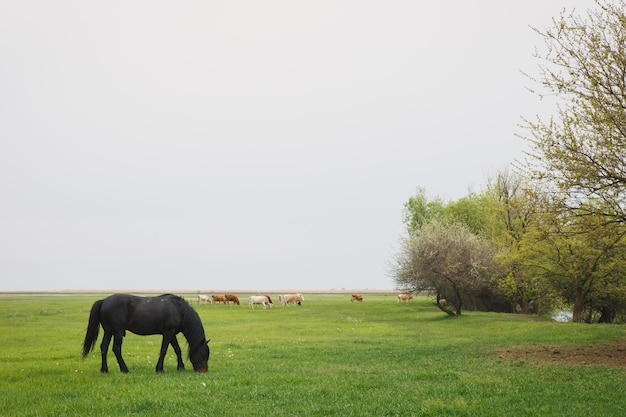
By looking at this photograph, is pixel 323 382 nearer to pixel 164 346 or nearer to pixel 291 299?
pixel 164 346

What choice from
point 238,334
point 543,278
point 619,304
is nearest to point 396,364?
point 238,334

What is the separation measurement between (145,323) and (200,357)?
6.63 feet

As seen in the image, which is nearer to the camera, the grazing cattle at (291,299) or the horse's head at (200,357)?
the horse's head at (200,357)

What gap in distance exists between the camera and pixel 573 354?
2150 centimetres

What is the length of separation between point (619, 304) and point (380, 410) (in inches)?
1723

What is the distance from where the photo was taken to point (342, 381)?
14.6 m

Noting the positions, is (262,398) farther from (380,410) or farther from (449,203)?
(449,203)

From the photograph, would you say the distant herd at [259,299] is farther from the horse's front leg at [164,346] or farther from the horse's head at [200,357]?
the horse's head at [200,357]

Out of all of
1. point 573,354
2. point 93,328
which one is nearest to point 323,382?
point 93,328

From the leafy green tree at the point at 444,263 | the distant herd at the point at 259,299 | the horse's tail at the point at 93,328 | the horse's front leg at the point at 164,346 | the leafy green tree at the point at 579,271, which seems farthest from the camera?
the distant herd at the point at 259,299

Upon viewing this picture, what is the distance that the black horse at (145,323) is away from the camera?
1680cm

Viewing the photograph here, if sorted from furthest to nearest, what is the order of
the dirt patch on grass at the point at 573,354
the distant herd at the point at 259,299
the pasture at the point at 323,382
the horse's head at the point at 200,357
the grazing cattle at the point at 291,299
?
the grazing cattle at the point at 291,299
the distant herd at the point at 259,299
the dirt patch on grass at the point at 573,354
the horse's head at the point at 200,357
the pasture at the point at 323,382

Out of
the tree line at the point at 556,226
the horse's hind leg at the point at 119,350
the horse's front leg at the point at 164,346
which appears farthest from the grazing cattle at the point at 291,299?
the horse's hind leg at the point at 119,350

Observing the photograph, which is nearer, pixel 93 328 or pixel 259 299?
pixel 93 328
